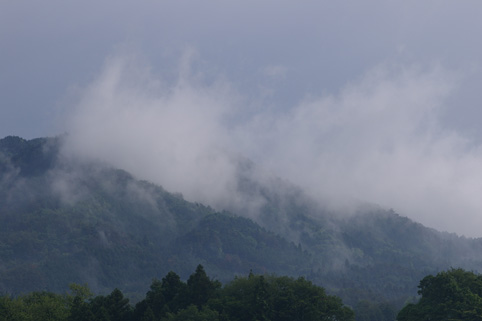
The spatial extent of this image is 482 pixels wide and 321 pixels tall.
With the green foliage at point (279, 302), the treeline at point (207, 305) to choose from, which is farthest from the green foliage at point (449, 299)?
the treeline at point (207, 305)

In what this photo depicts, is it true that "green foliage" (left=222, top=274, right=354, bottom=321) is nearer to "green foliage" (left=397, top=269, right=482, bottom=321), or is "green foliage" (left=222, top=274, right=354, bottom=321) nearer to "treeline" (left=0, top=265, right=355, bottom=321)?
"treeline" (left=0, top=265, right=355, bottom=321)

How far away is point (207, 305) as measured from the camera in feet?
334

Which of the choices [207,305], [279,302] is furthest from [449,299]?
[207,305]

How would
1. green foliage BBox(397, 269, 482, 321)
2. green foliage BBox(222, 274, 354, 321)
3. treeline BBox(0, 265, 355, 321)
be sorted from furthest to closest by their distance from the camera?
green foliage BBox(222, 274, 354, 321), treeline BBox(0, 265, 355, 321), green foliage BBox(397, 269, 482, 321)

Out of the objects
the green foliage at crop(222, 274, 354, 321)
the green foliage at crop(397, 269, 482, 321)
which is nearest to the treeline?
the green foliage at crop(222, 274, 354, 321)

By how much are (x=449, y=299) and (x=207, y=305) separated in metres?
37.7

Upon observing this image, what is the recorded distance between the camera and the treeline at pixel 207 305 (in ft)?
326

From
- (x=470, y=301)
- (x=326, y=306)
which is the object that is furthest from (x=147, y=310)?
(x=470, y=301)

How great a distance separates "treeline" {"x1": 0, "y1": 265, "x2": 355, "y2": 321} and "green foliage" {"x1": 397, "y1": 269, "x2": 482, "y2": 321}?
12954mm

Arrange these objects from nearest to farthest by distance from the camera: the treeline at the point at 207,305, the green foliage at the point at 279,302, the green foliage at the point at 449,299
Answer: the green foliage at the point at 449,299 → the treeline at the point at 207,305 → the green foliage at the point at 279,302

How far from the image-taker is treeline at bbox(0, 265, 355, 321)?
99.4 metres

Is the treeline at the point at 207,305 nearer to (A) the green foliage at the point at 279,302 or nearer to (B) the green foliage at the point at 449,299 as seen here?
(A) the green foliage at the point at 279,302

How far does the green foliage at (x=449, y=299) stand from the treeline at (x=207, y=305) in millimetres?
12954

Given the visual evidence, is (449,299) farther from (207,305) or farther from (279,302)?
(207,305)
